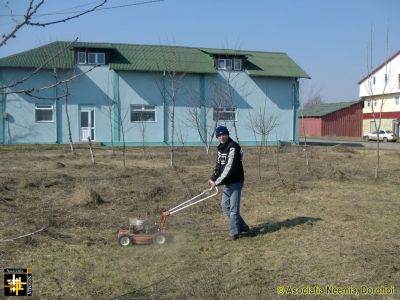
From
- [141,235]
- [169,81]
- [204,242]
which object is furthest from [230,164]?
[169,81]

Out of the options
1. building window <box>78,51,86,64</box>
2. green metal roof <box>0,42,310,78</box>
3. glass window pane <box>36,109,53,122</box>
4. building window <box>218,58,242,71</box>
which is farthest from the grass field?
building window <box>218,58,242,71</box>

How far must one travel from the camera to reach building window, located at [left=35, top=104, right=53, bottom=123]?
24.8 m

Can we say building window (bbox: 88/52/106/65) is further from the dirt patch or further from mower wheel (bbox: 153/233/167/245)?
mower wheel (bbox: 153/233/167/245)

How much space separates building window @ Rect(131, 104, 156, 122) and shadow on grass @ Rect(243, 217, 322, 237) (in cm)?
1985

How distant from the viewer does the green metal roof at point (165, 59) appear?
2436cm

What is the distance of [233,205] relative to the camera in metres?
6.22

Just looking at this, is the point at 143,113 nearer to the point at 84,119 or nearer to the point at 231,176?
the point at 84,119

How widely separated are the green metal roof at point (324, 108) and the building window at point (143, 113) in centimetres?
2750

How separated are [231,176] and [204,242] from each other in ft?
3.19

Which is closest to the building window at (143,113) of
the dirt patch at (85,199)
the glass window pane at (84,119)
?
the glass window pane at (84,119)

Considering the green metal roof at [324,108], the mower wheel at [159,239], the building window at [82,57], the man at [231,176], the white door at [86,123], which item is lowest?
the mower wheel at [159,239]

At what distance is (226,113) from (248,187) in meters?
17.8

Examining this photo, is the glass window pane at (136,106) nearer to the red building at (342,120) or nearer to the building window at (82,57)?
the building window at (82,57)

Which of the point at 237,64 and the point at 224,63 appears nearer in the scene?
the point at 224,63
